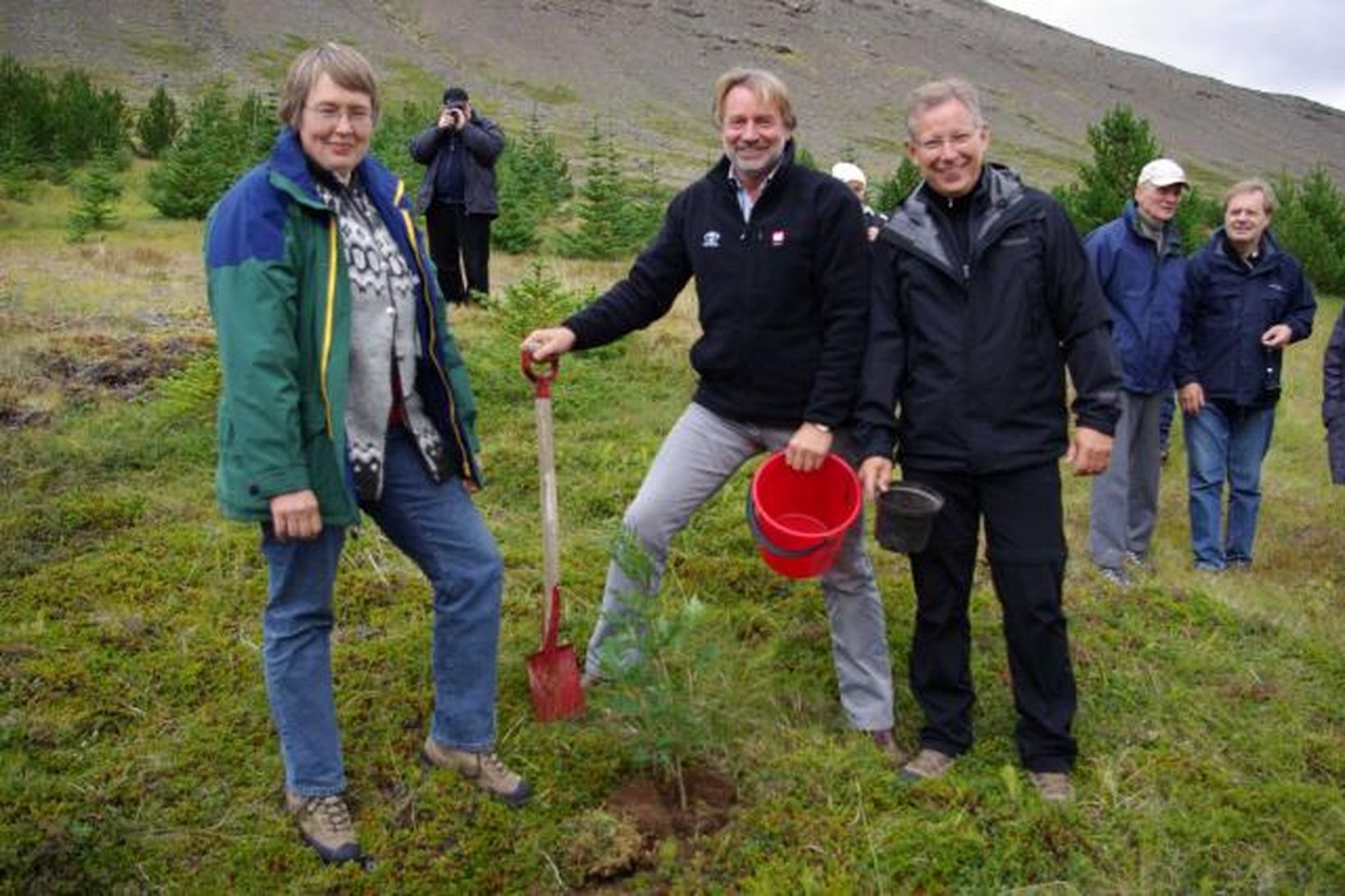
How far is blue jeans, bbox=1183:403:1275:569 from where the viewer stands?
604 cm

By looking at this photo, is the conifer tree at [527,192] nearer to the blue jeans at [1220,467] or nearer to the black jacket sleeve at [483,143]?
the black jacket sleeve at [483,143]

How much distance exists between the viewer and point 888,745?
3684mm

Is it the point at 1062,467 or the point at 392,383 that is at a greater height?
the point at 392,383

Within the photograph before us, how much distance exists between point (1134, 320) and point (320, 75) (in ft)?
15.1

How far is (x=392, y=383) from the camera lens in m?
3.03

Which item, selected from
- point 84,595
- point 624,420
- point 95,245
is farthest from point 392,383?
point 95,245

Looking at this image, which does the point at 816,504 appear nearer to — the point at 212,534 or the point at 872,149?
the point at 212,534

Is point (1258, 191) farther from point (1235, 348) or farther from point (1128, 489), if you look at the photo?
point (1128, 489)

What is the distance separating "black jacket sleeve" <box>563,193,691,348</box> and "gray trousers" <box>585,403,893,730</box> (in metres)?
0.44

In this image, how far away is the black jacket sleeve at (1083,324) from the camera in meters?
3.22

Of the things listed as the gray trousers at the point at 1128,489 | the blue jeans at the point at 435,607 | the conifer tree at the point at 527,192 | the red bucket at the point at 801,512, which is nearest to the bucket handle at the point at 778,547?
the red bucket at the point at 801,512

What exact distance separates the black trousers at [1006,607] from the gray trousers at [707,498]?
148mm

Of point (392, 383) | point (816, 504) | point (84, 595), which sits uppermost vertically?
point (392, 383)

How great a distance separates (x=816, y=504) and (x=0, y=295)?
898cm
